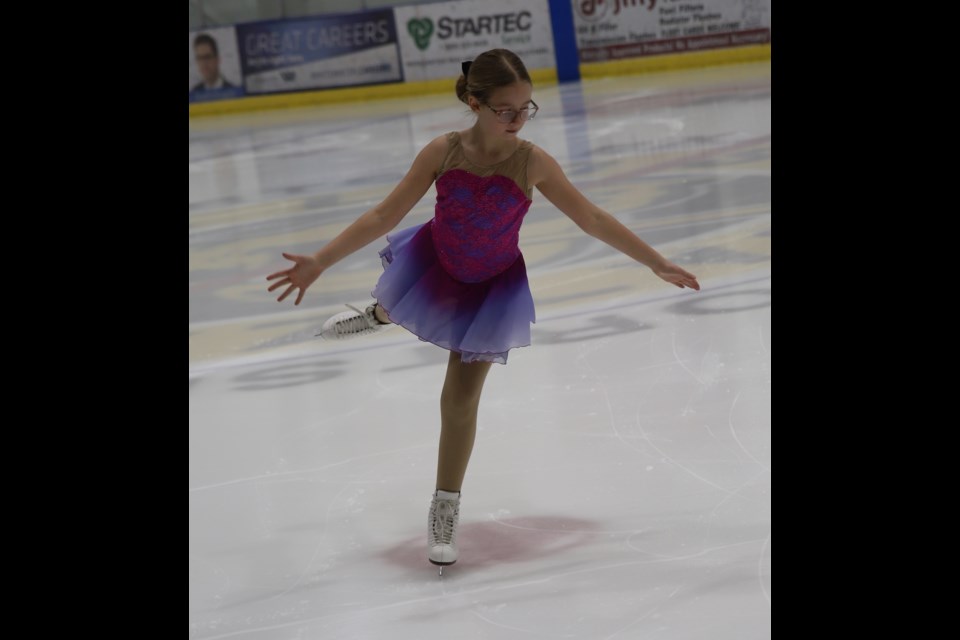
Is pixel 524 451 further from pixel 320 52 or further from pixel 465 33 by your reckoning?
pixel 320 52

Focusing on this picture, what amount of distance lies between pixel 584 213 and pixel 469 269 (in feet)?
1.08

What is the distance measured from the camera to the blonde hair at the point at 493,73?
2.81 m

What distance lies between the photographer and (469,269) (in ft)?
9.98

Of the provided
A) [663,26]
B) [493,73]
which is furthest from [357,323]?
[663,26]

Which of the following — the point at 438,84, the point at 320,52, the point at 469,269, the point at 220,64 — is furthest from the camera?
the point at 220,64

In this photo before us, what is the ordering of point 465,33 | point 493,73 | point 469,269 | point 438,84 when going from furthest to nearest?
point 438,84 → point 465,33 → point 469,269 → point 493,73

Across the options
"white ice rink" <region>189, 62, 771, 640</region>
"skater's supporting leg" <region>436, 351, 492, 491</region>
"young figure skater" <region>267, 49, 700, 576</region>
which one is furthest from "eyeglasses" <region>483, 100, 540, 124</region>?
"white ice rink" <region>189, 62, 771, 640</region>

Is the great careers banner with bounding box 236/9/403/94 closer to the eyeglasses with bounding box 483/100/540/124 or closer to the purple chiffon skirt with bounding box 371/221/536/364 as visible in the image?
the purple chiffon skirt with bounding box 371/221/536/364

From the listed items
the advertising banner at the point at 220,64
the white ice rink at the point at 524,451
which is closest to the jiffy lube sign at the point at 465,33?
the advertising banner at the point at 220,64

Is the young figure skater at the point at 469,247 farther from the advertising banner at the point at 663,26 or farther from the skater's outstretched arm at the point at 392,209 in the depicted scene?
the advertising banner at the point at 663,26
